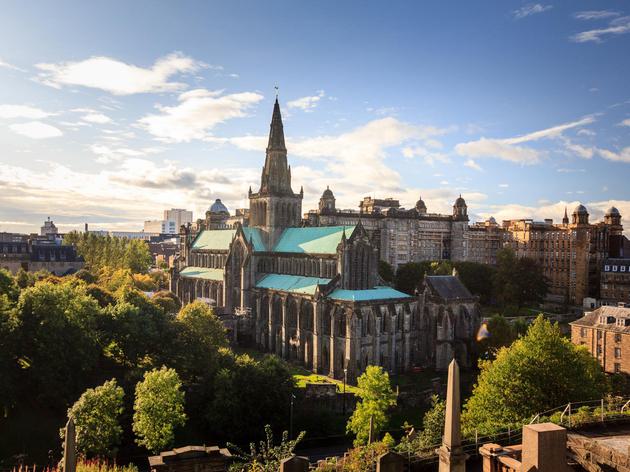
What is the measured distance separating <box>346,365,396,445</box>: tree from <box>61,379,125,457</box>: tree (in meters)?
18.1

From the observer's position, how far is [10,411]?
42906 mm

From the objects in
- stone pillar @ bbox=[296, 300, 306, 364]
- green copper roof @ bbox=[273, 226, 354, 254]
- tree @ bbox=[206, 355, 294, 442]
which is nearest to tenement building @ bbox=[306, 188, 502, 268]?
green copper roof @ bbox=[273, 226, 354, 254]

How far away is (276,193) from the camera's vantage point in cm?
8200

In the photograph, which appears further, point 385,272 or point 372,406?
point 385,272

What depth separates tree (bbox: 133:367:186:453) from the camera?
36.5 metres

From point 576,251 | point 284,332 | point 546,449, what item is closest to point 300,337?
point 284,332

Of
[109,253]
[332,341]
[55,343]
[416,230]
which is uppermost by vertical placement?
[416,230]

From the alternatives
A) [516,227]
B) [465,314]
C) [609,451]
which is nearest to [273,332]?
[465,314]

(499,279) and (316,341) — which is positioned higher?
(499,279)

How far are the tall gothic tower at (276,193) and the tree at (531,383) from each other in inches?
1938

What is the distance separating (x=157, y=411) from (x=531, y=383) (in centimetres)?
2645

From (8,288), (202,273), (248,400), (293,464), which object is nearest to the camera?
(293,464)

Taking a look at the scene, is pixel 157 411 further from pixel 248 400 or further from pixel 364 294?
pixel 364 294

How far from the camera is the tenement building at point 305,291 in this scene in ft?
198
